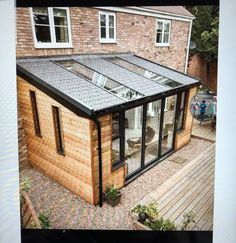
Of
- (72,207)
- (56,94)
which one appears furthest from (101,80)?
(72,207)

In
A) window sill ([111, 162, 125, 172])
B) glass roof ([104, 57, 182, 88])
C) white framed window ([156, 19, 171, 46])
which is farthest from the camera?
glass roof ([104, 57, 182, 88])

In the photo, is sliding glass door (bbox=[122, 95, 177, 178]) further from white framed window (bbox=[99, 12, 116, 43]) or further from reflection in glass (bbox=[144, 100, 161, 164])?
white framed window (bbox=[99, 12, 116, 43])

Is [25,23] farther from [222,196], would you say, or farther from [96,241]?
[222,196]

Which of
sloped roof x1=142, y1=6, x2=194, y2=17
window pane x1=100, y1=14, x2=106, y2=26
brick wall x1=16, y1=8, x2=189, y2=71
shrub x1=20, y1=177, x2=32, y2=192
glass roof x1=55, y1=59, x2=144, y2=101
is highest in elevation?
sloped roof x1=142, y1=6, x2=194, y2=17

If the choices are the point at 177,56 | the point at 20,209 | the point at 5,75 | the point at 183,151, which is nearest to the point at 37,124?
the point at 5,75

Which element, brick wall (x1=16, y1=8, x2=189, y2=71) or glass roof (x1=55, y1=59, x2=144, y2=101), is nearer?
brick wall (x1=16, y1=8, x2=189, y2=71)

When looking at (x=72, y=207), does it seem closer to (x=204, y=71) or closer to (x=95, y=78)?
(x=95, y=78)

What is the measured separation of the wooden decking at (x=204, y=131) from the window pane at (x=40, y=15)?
6.44 ft

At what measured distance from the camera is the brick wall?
6.64 ft

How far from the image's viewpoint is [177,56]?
2.35 metres

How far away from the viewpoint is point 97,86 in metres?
2.29

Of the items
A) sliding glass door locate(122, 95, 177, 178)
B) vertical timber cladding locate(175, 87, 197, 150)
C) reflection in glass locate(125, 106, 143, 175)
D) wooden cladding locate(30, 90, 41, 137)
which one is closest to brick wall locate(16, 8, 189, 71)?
vertical timber cladding locate(175, 87, 197, 150)

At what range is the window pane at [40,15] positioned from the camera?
199cm

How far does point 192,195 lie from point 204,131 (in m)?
0.70
